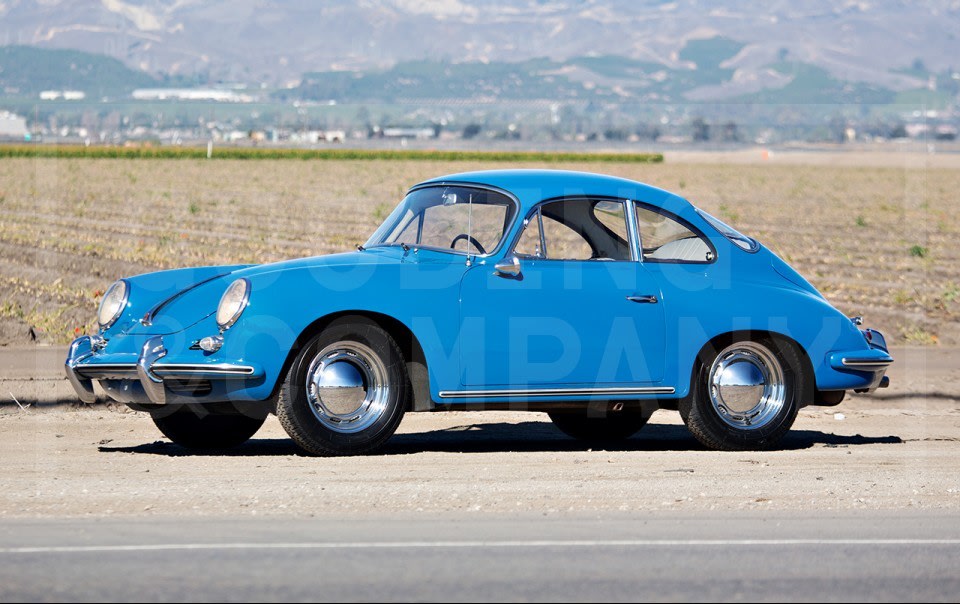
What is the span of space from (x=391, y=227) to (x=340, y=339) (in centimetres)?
124

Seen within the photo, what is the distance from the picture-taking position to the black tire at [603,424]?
944 cm

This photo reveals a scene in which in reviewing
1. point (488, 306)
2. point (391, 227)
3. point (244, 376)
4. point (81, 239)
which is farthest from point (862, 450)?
point (81, 239)

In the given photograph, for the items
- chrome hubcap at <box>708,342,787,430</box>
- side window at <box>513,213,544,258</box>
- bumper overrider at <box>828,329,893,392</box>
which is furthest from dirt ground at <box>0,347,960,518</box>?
side window at <box>513,213,544,258</box>

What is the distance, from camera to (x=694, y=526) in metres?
6.28

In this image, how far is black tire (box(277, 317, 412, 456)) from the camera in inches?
298

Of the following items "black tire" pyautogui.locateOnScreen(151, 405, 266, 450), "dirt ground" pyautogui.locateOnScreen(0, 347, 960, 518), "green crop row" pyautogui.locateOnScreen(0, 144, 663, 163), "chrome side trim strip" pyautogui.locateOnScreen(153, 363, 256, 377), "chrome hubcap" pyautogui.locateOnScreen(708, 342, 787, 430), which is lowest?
"dirt ground" pyautogui.locateOnScreen(0, 347, 960, 518)

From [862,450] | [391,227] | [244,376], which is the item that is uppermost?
[391,227]

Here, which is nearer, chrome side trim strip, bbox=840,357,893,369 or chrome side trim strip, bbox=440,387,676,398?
chrome side trim strip, bbox=440,387,676,398

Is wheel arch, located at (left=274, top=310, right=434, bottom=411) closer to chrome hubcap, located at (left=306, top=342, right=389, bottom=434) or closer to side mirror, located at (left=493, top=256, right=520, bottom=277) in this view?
chrome hubcap, located at (left=306, top=342, right=389, bottom=434)

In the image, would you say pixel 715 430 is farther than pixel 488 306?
Yes

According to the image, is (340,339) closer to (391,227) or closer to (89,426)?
(391,227)

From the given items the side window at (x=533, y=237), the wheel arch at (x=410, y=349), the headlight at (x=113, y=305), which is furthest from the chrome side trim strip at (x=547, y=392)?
the headlight at (x=113, y=305)

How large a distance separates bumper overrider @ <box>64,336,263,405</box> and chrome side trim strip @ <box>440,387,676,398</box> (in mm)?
1160

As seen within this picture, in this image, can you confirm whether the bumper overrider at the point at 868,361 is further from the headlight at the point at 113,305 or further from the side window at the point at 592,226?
the headlight at the point at 113,305
